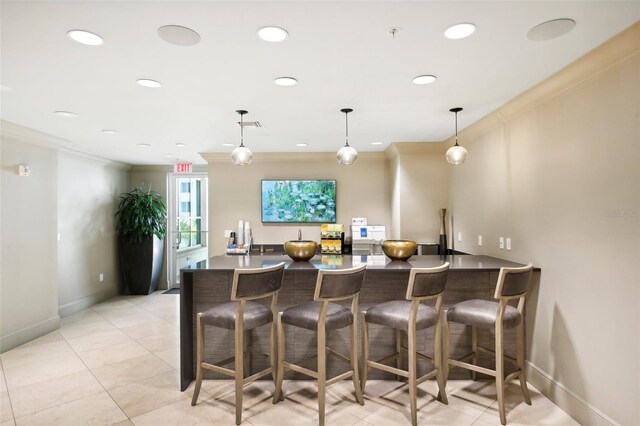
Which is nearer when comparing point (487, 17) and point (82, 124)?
point (487, 17)

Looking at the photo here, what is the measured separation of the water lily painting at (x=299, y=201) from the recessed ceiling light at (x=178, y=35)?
384 centimetres

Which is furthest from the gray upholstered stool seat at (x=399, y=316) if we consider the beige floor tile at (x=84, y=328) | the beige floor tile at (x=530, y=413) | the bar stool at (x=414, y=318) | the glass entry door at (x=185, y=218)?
the glass entry door at (x=185, y=218)

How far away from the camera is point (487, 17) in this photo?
1909mm

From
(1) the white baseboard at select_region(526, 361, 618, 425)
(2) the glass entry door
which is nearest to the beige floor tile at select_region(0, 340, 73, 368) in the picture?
(2) the glass entry door

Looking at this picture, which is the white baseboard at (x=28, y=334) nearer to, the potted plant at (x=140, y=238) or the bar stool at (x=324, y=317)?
the potted plant at (x=140, y=238)

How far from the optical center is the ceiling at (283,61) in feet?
6.11

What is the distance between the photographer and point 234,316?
2680 mm

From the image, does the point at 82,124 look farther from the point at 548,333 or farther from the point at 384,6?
the point at 548,333

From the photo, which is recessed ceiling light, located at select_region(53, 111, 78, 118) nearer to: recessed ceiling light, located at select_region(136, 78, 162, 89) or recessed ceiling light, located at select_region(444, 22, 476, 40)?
recessed ceiling light, located at select_region(136, 78, 162, 89)

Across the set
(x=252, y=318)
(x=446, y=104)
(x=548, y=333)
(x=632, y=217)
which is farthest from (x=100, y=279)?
(x=632, y=217)

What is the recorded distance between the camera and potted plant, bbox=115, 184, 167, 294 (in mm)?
6566

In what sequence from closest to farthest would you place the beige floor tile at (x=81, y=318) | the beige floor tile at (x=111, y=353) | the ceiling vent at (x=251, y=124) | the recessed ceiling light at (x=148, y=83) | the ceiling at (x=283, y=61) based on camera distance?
the ceiling at (x=283, y=61)
the recessed ceiling light at (x=148, y=83)
the beige floor tile at (x=111, y=353)
the ceiling vent at (x=251, y=124)
the beige floor tile at (x=81, y=318)

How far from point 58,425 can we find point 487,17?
12.2 feet

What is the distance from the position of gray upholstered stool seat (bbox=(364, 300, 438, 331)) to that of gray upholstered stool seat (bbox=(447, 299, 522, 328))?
0.63ft
